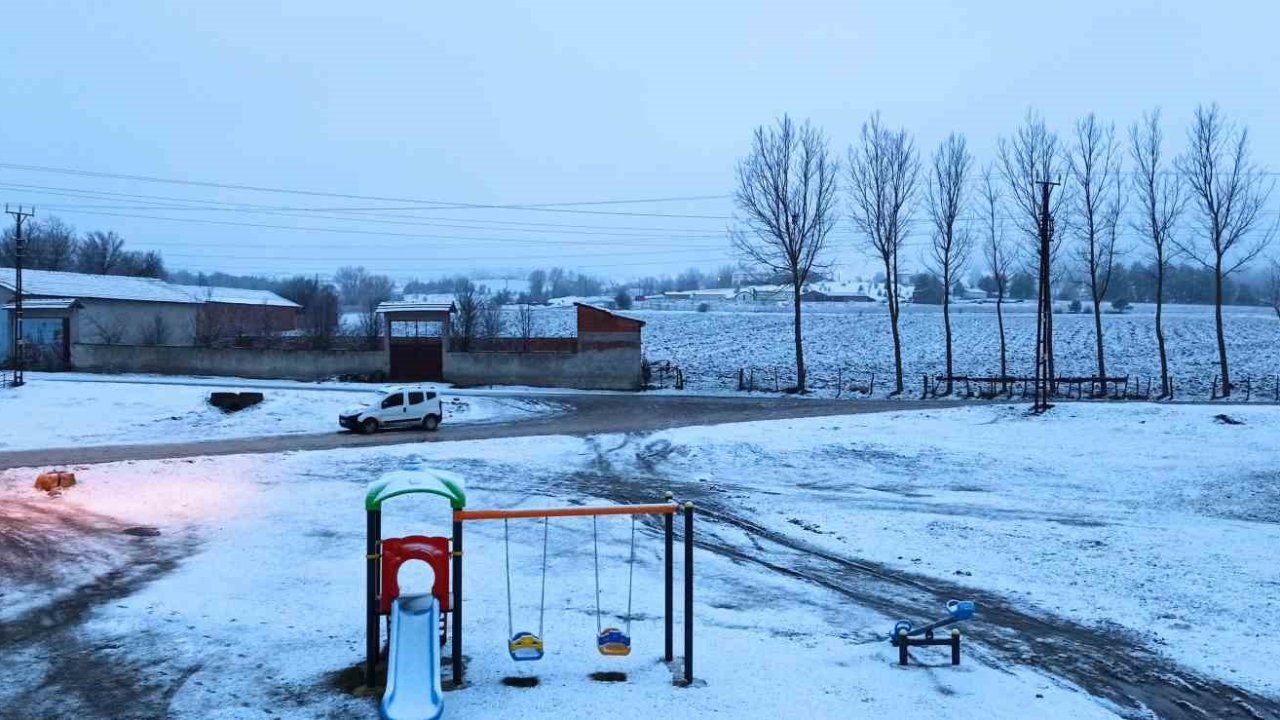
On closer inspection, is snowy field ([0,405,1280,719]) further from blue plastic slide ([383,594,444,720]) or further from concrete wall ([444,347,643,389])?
concrete wall ([444,347,643,389])

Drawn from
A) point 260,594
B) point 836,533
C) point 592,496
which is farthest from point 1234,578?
point 260,594

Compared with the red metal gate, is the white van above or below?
below

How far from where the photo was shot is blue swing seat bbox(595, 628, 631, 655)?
846 cm

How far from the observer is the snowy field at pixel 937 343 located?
183 ft

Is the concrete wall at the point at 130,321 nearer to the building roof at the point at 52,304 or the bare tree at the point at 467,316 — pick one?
the building roof at the point at 52,304

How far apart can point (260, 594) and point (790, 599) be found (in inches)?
257

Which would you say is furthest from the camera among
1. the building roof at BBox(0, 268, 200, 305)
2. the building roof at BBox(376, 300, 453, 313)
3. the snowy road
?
the building roof at BBox(0, 268, 200, 305)

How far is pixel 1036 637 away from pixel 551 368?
127 feet

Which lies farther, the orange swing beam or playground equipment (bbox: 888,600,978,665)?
playground equipment (bbox: 888,600,978,665)

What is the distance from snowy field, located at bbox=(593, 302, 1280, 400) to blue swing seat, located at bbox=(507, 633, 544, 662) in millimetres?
41534

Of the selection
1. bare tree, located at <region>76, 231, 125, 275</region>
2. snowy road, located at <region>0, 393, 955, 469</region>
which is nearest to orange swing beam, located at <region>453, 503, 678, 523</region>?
snowy road, located at <region>0, 393, 955, 469</region>

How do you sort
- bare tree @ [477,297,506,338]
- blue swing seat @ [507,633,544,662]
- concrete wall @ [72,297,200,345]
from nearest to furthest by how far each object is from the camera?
1. blue swing seat @ [507,633,544,662]
2. concrete wall @ [72,297,200,345]
3. bare tree @ [477,297,506,338]

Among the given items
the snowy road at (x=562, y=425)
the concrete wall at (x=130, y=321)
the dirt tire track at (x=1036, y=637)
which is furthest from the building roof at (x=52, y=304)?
the dirt tire track at (x=1036, y=637)

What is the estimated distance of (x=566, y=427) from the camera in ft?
105
